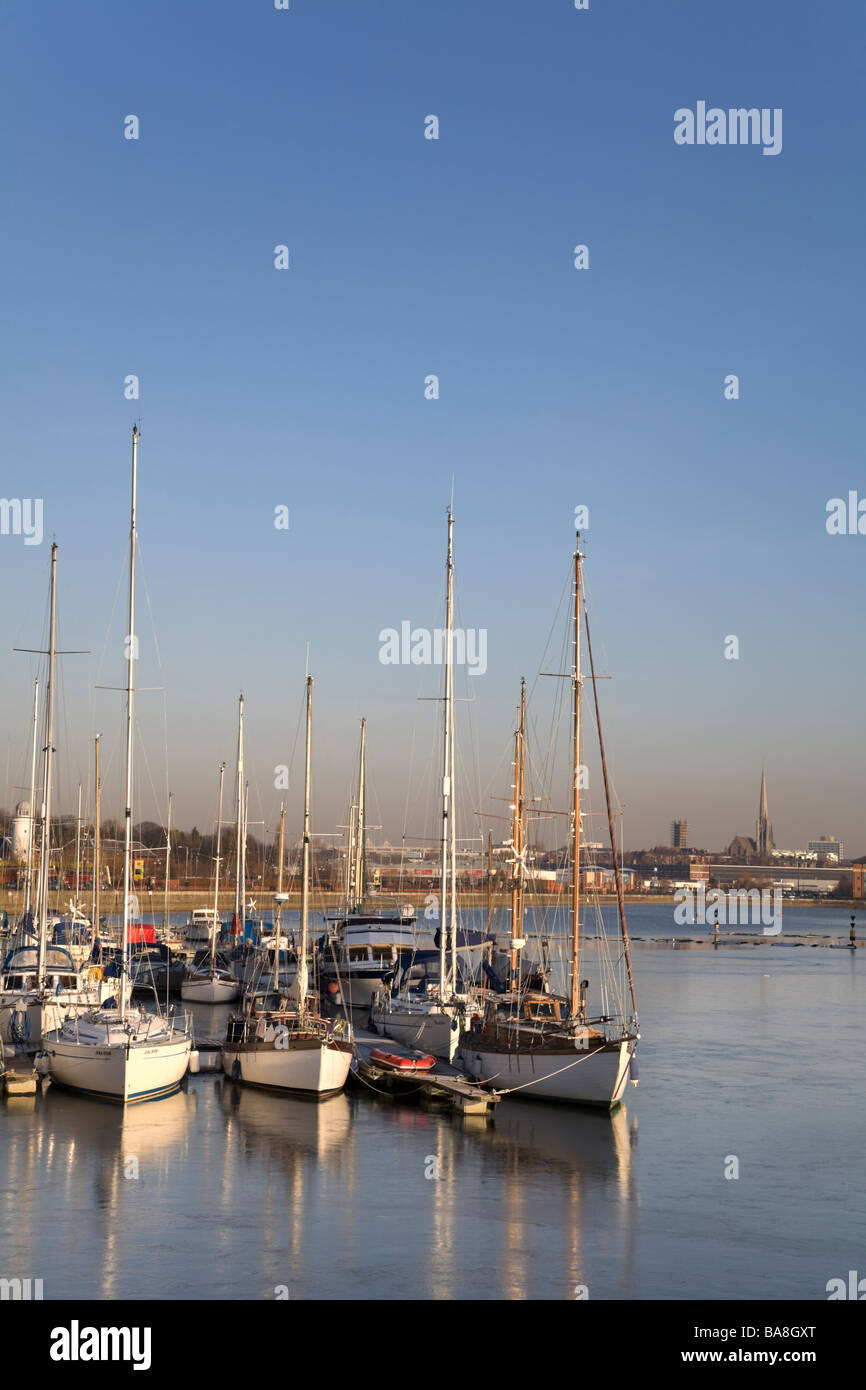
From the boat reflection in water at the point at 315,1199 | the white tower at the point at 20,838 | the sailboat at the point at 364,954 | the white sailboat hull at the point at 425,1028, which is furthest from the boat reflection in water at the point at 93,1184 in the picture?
the white tower at the point at 20,838

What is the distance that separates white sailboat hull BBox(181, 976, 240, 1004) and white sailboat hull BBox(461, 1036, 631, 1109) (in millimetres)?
29902

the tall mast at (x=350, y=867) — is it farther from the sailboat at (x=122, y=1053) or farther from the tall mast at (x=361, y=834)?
the sailboat at (x=122, y=1053)

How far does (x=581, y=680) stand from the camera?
41781 millimetres

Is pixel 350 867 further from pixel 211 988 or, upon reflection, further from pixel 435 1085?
pixel 435 1085

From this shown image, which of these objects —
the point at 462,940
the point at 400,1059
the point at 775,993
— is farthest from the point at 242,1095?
the point at 775,993

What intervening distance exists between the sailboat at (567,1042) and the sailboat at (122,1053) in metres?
8.92

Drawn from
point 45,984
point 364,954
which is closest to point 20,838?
point 364,954

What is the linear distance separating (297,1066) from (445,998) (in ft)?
33.0

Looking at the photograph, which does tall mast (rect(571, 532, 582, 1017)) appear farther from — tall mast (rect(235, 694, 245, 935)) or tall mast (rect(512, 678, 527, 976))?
tall mast (rect(235, 694, 245, 935))

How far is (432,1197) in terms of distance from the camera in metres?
27.0

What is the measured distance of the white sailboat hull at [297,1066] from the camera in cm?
3678
